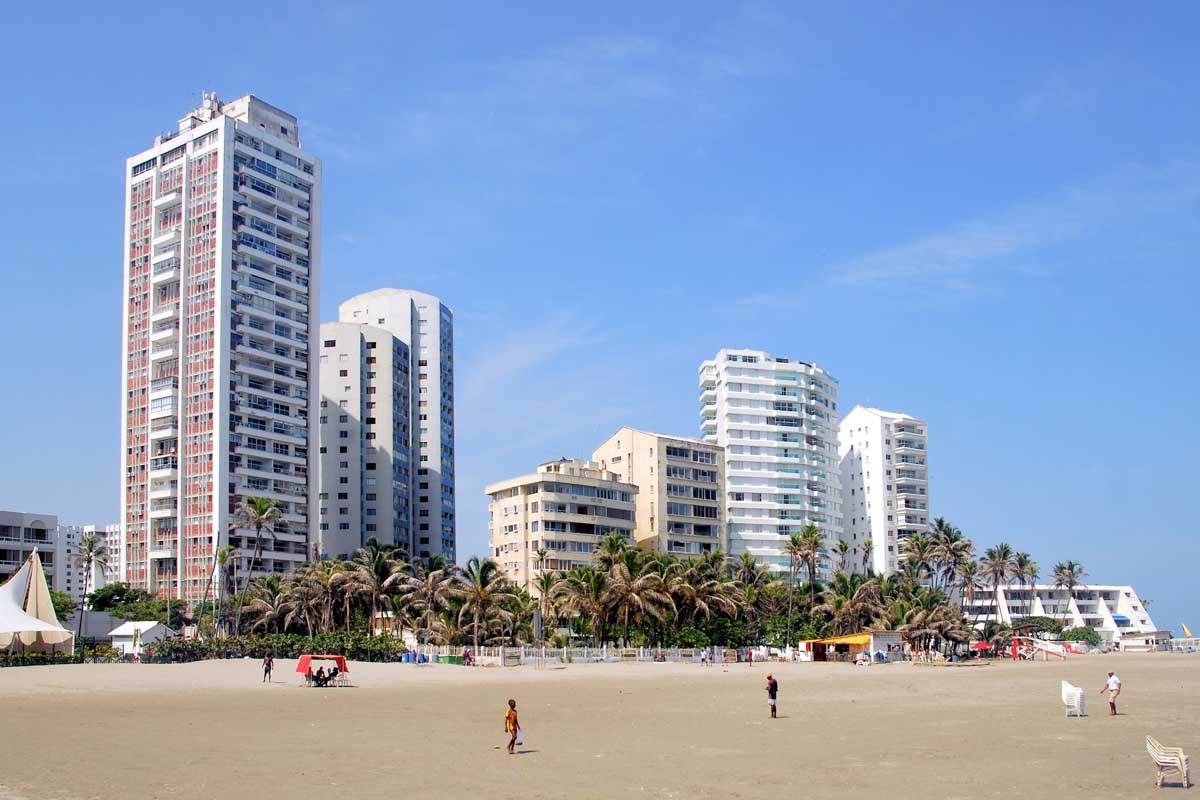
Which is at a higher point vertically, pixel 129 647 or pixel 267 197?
pixel 267 197

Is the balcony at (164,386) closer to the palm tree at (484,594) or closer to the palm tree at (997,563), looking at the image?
→ the palm tree at (484,594)

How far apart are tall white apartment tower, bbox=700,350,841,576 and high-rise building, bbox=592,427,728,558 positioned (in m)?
8.17

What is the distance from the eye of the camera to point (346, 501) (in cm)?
15188

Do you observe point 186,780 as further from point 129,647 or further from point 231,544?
point 231,544

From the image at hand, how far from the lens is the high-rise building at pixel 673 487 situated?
5463 inches

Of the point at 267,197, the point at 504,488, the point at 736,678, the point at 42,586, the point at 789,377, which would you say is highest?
the point at 267,197

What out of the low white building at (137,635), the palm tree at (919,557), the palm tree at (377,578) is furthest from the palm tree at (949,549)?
the low white building at (137,635)

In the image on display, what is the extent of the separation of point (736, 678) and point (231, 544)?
69265mm

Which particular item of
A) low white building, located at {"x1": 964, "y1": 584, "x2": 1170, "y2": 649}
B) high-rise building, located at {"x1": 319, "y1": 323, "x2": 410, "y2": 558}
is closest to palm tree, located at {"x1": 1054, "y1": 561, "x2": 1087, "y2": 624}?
low white building, located at {"x1": 964, "y1": 584, "x2": 1170, "y2": 649}

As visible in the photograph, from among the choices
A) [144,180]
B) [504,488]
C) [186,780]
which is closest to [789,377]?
[504,488]

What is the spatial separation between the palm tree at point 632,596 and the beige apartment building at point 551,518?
30313 mm

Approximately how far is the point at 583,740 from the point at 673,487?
108 m

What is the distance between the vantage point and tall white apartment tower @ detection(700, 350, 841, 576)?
154000 mm

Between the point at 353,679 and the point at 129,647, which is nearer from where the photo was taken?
the point at 353,679
